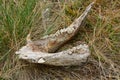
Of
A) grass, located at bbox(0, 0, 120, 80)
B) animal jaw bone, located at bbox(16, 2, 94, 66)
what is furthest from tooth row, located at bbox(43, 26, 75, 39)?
grass, located at bbox(0, 0, 120, 80)

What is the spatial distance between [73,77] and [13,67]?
356mm

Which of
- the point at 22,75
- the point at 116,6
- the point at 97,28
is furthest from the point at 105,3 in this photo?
the point at 22,75

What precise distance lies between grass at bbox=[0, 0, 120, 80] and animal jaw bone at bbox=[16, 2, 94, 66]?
0.30ft

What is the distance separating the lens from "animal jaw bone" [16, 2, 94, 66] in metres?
1.84

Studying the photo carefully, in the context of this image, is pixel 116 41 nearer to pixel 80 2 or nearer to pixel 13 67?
pixel 80 2

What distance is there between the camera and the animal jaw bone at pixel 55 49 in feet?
6.03

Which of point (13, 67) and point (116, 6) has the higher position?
point (116, 6)

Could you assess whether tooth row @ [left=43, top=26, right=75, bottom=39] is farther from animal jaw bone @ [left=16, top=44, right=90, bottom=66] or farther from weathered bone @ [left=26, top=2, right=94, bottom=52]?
animal jaw bone @ [left=16, top=44, right=90, bottom=66]

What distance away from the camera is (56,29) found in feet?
7.00

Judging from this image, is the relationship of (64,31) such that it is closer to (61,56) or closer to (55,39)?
(55,39)

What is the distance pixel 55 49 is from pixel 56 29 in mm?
184

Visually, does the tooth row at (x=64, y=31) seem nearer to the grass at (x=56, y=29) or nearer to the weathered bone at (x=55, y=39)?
the weathered bone at (x=55, y=39)

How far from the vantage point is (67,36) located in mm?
1997

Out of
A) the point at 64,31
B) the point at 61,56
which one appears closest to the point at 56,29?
the point at 64,31
